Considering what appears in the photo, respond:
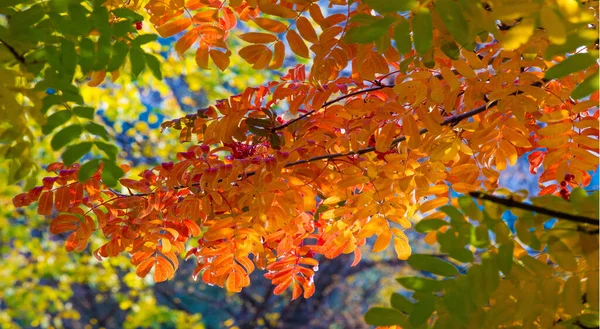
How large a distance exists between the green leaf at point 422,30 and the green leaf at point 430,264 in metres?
0.34

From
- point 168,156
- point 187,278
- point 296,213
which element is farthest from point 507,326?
point 187,278

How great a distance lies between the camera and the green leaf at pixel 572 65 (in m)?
0.95

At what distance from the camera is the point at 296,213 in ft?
5.51

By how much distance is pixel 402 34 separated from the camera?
3.70ft

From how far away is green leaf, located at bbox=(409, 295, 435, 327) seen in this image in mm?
994

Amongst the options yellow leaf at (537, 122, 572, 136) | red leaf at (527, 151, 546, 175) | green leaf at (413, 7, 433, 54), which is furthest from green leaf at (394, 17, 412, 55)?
red leaf at (527, 151, 546, 175)

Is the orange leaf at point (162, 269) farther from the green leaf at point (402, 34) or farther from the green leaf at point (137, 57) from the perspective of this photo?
the green leaf at point (402, 34)

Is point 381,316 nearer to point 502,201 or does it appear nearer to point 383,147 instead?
point 502,201

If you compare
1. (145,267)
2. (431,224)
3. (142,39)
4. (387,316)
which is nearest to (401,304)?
(387,316)

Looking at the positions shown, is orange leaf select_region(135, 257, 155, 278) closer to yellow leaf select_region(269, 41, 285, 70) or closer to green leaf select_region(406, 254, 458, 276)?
yellow leaf select_region(269, 41, 285, 70)

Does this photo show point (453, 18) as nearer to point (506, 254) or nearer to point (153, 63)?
point (506, 254)

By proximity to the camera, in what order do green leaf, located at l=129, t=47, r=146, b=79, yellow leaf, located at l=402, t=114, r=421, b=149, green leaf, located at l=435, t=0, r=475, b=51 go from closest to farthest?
green leaf, located at l=435, t=0, r=475, b=51 → green leaf, located at l=129, t=47, r=146, b=79 → yellow leaf, located at l=402, t=114, r=421, b=149

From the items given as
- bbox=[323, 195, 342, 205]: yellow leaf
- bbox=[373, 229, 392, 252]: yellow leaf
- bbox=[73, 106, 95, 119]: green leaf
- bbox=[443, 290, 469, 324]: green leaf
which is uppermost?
bbox=[73, 106, 95, 119]: green leaf

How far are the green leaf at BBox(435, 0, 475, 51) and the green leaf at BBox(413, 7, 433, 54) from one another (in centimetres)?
2
